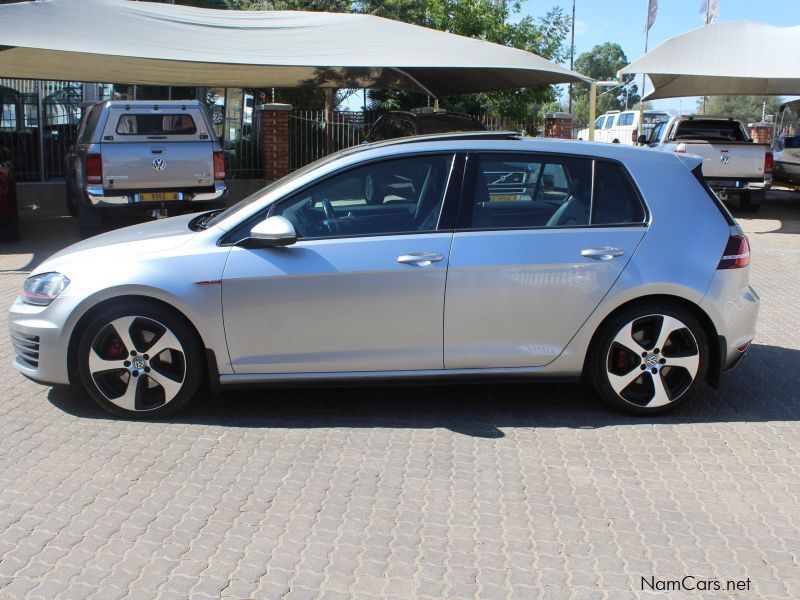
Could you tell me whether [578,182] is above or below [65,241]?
above

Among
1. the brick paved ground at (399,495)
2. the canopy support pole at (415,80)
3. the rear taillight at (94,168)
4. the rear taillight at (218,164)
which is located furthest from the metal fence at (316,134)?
the brick paved ground at (399,495)

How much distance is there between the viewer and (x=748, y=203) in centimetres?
1881

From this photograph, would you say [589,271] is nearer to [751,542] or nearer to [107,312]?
[751,542]

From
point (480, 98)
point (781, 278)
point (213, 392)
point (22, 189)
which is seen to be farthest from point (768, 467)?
point (480, 98)

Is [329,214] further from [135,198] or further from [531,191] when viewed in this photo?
[135,198]

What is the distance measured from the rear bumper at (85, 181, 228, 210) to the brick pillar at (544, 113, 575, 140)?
12.6 metres

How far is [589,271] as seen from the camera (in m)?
5.18

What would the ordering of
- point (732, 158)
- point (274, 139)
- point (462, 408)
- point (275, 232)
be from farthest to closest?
point (274, 139) → point (732, 158) → point (462, 408) → point (275, 232)

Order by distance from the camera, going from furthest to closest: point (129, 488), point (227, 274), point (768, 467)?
point (227, 274)
point (768, 467)
point (129, 488)

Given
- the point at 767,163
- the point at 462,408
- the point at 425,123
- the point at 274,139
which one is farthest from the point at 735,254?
the point at 274,139

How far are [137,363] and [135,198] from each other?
8130mm

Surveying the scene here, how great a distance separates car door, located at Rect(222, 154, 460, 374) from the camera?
16.7 ft

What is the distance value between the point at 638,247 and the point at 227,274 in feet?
7.78

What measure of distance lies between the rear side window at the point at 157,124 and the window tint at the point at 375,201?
8503mm
